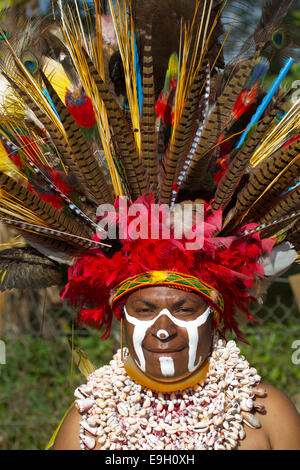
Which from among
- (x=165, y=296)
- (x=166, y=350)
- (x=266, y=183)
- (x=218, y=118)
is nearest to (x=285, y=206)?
(x=266, y=183)

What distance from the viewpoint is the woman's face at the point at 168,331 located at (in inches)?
77.5

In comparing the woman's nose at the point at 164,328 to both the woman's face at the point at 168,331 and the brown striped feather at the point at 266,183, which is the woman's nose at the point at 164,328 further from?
the brown striped feather at the point at 266,183

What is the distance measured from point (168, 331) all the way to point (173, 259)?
0.26 m

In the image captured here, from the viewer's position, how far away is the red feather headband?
6.46 feet

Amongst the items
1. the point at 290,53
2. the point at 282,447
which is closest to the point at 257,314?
the point at 282,447

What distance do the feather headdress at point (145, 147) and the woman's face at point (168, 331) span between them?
0.09 metres

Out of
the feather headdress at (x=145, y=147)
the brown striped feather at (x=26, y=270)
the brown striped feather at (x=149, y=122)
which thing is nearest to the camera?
the brown striped feather at (x=149, y=122)

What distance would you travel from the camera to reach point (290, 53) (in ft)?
6.82

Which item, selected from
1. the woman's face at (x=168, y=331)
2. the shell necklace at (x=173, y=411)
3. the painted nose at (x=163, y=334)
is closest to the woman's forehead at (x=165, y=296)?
the woman's face at (x=168, y=331)

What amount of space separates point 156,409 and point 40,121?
3.86 ft

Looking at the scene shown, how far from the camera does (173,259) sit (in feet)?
6.58

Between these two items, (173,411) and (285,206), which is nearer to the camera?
(285,206)

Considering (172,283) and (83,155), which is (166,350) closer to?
(172,283)

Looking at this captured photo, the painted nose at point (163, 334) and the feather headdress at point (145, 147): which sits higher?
the feather headdress at point (145, 147)
